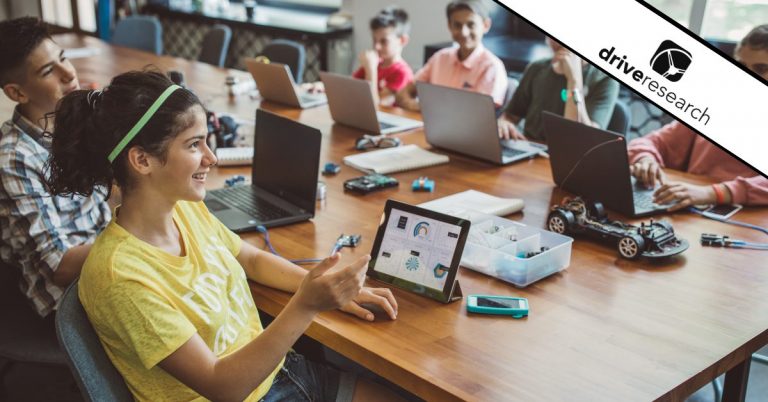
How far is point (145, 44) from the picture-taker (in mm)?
5277

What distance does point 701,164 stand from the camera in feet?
8.11

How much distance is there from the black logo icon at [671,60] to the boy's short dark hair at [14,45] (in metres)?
1.62

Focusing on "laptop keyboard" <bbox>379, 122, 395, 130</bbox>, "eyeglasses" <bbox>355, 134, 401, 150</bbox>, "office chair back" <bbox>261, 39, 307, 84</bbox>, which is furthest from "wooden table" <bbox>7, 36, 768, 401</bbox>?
"office chair back" <bbox>261, 39, 307, 84</bbox>

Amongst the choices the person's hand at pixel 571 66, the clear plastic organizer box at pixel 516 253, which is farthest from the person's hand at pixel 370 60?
the clear plastic organizer box at pixel 516 253

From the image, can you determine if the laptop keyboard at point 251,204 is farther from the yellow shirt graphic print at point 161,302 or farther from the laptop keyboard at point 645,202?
the laptop keyboard at point 645,202

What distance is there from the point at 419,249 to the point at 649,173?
972 millimetres

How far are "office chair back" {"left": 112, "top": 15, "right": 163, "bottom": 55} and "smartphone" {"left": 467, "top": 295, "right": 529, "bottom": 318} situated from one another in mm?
4250

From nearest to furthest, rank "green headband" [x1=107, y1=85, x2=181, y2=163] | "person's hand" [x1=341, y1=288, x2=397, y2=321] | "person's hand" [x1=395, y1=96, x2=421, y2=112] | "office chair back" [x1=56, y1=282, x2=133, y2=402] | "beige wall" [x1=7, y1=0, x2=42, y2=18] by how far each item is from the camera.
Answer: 1. "office chair back" [x1=56, y1=282, x2=133, y2=402]
2. "green headband" [x1=107, y1=85, x2=181, y2=163]
3. "person's hand" [x1=341, y1=288, x2=397, y2=321]
4. "person's hand" [x1=395, y1=96, x2=421, y2=112]
5. "beige wall" [x1=7, y1=0, x2=42, y2=18]

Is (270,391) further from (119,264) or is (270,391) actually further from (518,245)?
(518,245)

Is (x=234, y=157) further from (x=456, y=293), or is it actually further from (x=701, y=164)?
(x=701, y=164)

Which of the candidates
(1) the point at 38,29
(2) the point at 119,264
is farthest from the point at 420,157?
(2) the point at 119,264

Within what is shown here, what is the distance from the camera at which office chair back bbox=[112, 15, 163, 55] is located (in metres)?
5.25

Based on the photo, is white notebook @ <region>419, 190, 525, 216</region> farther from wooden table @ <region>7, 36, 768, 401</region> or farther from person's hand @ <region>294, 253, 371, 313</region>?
person's hand @ <region>294, 253, 371, 313</region>

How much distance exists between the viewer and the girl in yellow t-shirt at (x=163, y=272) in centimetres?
124
